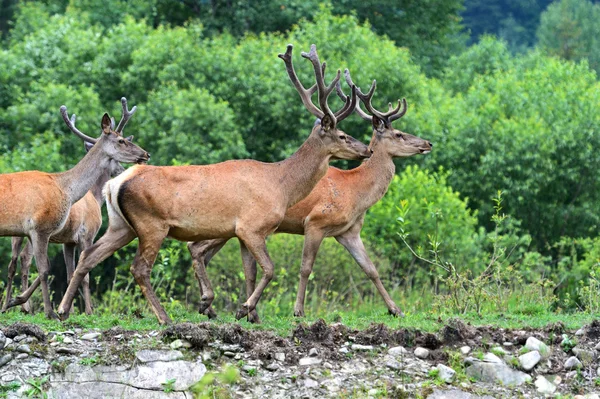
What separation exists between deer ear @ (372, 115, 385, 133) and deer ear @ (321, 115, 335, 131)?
5.26 ft

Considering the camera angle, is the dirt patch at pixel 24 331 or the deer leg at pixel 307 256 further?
the deer leg at pixel 307 256

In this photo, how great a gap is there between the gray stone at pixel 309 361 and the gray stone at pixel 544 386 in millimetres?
2007

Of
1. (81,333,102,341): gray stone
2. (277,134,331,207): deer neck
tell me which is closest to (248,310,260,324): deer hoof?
(277,134,331,207): deer neck

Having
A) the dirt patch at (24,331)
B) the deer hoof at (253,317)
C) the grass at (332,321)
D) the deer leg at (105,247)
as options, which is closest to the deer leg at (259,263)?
the grass at (332,321)

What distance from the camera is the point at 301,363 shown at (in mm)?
10352

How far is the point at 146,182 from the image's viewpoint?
11.4 m

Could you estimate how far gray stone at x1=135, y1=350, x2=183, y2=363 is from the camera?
400 inches

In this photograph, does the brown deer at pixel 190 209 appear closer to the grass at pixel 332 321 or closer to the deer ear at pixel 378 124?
the grass at pixel 332 321

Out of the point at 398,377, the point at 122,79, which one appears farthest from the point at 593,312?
the point at 122,79

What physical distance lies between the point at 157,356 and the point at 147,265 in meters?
1.47

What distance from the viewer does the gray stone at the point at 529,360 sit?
10578mm

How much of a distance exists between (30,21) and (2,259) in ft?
61.6

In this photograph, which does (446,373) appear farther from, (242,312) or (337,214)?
(337,214)

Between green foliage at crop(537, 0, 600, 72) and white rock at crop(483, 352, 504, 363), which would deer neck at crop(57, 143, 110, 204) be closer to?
white rock at crop(483, 352, 504, 363)
